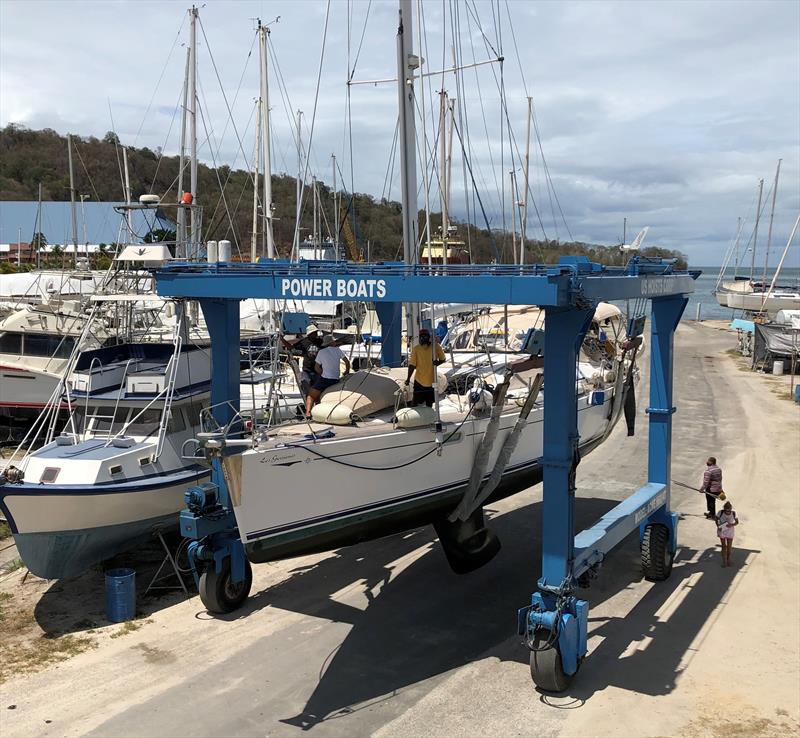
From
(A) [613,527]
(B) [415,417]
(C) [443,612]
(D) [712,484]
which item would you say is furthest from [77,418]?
(D) [712,484]

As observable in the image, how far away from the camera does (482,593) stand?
36.7ft

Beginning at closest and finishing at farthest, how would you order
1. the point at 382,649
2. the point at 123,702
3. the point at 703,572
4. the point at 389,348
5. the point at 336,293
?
the point at 123,702 → the point at 336,293 → the point at 382,649 → the point at 703,572 → the point at 389,348

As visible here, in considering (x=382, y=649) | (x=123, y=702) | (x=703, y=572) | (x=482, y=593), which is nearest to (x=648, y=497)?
(x=703, y=572)

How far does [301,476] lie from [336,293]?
203 centimetres

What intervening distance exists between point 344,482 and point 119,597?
10.7ft

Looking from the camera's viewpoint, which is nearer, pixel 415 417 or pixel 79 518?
pixel 415 417

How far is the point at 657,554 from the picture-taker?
454 inches

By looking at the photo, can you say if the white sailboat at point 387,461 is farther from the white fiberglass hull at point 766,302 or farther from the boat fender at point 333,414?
the white fiberglass hull at point 766,302

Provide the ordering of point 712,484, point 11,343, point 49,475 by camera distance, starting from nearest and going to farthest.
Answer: point 49,475, point 712,484, point 11,343

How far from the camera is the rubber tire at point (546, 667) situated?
8242 millimetres

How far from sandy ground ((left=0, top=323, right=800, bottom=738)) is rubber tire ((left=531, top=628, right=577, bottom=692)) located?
0.16 m

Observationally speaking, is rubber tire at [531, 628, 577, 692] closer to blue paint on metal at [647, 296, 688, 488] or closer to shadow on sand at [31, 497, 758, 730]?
shadow on sand at [31, 497, 758, 730]

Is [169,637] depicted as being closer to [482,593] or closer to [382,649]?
[382,649]

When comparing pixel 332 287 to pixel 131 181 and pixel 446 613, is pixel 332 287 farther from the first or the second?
pixel 131 181
